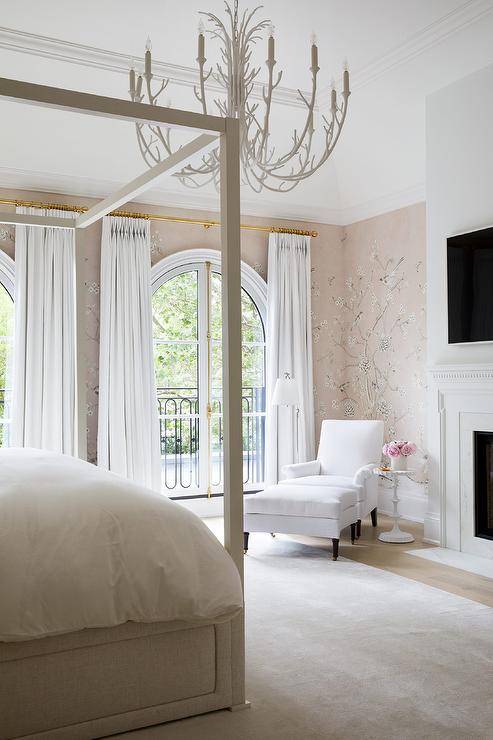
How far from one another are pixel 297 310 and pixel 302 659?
412 centimetres

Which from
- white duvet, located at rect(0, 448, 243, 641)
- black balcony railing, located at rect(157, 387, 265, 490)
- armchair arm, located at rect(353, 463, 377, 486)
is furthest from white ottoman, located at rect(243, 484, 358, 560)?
white duvet, located at rect(0, 448, 243, 641)

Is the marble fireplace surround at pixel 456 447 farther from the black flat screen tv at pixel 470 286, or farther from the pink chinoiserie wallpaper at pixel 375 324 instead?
the pink chinoiserie wallpaper at pixel 375 324

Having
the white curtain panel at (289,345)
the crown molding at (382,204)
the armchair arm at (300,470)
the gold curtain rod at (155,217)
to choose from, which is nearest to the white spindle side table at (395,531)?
the armchair arm at (300,470)

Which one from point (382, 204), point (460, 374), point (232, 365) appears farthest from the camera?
point (382, 204)

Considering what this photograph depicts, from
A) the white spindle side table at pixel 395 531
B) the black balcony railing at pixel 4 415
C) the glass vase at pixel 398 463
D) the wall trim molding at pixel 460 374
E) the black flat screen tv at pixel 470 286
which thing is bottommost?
the white spindle side table at pixel 395 531

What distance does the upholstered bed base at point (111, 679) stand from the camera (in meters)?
2.22

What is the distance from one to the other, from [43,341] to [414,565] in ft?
10.5

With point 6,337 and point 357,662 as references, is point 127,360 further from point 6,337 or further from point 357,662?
point 357,662

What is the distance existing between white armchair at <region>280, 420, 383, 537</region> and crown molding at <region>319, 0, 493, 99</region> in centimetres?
269

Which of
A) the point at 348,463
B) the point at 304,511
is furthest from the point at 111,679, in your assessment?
the point at 348,463

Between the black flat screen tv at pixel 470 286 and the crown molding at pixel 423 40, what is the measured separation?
1.29m

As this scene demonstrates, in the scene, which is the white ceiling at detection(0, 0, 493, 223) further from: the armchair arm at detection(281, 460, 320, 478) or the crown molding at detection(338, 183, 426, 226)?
the armchair arm at detection(281, 460, 320, 478)

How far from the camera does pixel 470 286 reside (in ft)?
16.3

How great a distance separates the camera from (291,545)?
17.6 ft
